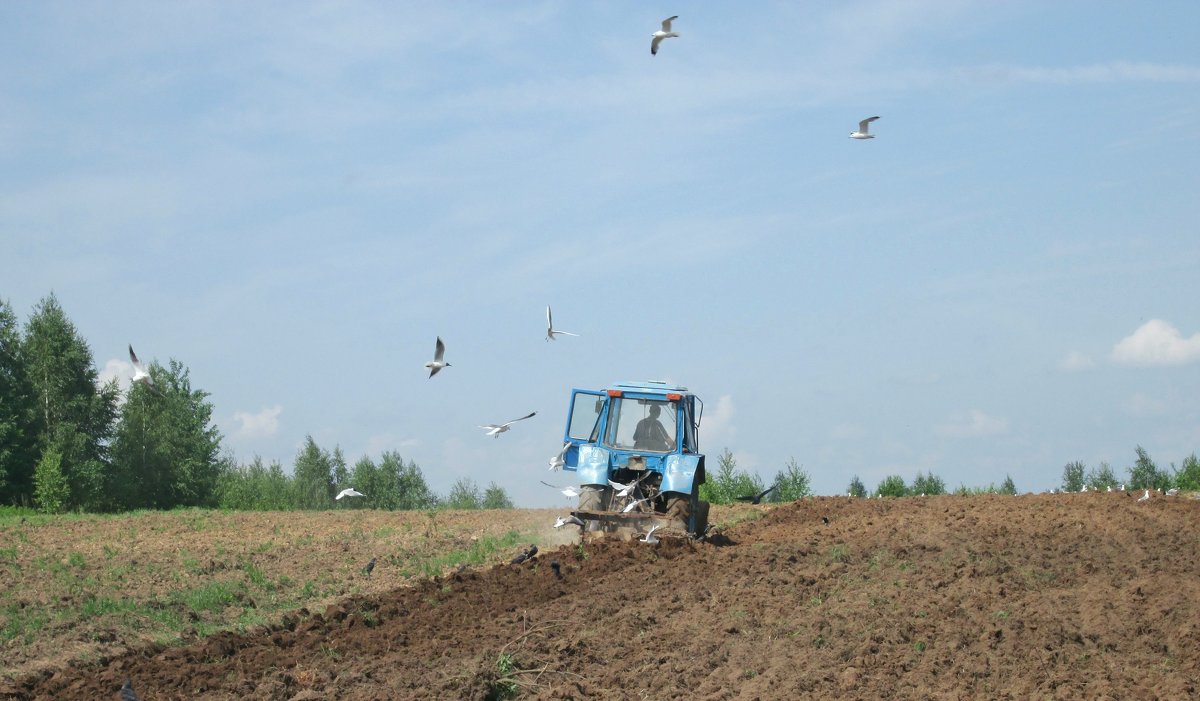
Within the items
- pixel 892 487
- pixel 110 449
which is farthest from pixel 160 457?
pixel 892 487

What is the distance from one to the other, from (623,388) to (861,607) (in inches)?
234

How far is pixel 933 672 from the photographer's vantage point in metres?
8.89

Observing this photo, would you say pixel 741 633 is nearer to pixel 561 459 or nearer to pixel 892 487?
pixel 561 459

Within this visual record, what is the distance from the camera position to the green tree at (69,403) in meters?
39.3

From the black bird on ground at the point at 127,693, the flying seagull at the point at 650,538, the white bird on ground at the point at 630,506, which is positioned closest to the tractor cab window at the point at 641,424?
the white bird on ground at the point at 630,506

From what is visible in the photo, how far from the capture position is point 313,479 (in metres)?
48.3

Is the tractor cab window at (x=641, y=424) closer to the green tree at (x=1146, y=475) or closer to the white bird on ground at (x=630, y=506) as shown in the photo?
the white bird on ground at (x=630, y=506)

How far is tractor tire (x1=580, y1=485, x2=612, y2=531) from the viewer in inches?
581

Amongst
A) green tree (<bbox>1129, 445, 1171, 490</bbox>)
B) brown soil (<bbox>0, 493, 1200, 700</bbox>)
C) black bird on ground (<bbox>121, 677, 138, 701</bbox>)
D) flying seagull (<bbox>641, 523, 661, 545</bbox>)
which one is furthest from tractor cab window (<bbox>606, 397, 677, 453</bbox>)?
green tree (<bbox>1129, 445, 1171, 490</bbox>)

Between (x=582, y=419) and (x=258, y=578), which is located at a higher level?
(x=582, y=419)

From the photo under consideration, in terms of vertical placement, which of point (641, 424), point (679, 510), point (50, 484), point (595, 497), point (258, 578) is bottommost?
point (258, 578)

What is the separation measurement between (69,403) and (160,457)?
12.1 feet

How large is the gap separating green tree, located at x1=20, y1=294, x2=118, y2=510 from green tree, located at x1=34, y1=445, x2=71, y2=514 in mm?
2146

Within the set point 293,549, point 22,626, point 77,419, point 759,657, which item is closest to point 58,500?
point 77,419
